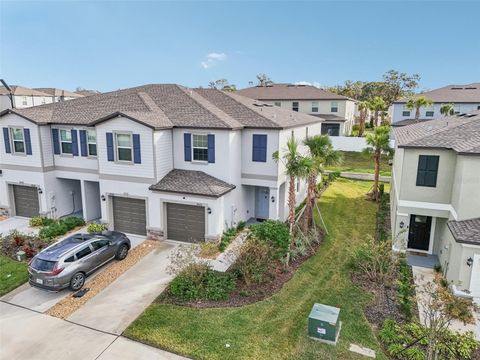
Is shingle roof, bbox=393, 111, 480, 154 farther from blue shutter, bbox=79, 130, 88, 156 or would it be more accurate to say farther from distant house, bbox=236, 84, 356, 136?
distant house, bbox=236, 84, 356, 136

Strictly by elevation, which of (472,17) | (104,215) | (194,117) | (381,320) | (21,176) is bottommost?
(381,320)

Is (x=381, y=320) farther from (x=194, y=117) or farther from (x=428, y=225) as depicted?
(x=194, y=117)

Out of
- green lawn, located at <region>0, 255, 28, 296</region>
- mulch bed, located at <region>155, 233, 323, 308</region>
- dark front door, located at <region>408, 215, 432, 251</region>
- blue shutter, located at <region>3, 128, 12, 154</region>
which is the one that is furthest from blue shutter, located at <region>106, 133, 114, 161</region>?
dark front door, located at <region>408, 215, 432, 251</region>

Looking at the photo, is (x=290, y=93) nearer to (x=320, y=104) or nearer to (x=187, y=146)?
(x=320, y=104)

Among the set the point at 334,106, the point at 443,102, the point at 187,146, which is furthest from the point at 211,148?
the point at 443,102

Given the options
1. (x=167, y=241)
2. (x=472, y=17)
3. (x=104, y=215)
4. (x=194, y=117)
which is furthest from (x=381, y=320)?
(x=472, y=17)

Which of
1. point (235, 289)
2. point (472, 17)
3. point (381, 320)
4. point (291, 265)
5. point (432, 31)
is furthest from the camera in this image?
point (432, 31)

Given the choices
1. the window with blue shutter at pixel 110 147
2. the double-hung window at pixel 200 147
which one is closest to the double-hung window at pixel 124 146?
the window with blue shutter at pixel 110 147
